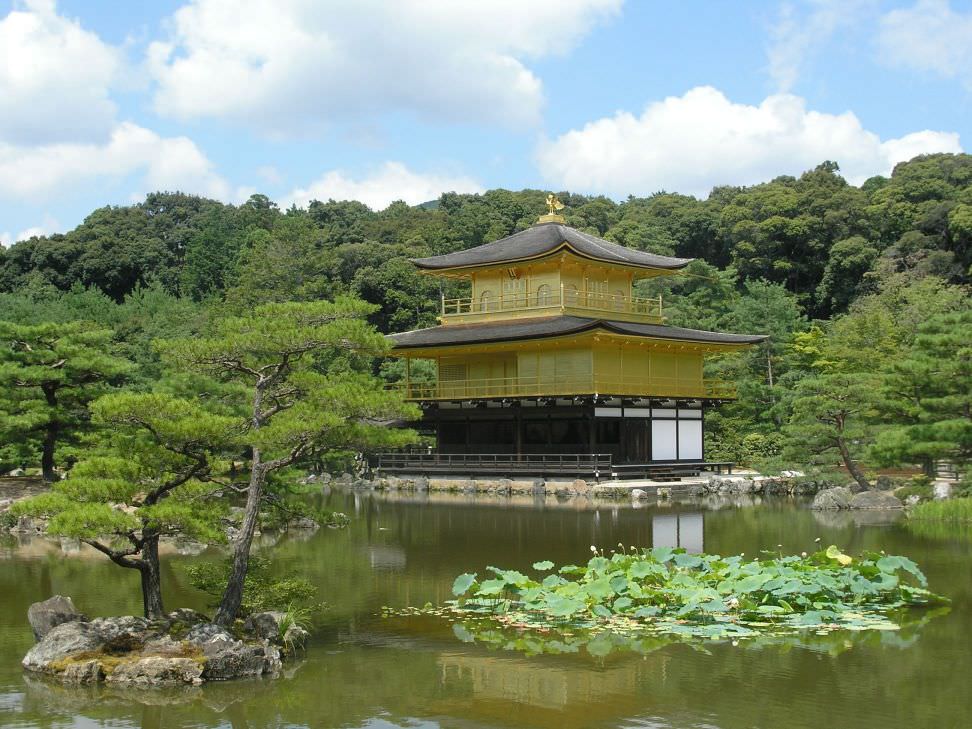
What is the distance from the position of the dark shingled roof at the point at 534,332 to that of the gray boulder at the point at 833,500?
7.97m

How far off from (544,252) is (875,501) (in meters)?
13.3

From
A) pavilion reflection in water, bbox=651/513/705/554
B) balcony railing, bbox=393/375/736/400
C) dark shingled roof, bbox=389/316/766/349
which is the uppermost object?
dark shingled roof, bbox=389/316/766/349

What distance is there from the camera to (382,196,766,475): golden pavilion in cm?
3136

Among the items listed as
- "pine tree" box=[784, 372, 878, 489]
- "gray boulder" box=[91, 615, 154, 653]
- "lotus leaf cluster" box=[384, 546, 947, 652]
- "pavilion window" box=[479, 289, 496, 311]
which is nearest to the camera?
"gray boulder" box=[91, 615, 154, 653]

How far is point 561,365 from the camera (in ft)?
105

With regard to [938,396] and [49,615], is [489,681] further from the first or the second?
[938,396]

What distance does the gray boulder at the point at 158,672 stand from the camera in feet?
29.3

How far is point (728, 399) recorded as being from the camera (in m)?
34.0

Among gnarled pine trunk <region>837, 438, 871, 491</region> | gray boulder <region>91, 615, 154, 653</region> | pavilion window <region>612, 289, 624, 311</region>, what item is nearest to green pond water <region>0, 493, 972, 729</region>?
gray boulder <region>91, 615, 154, 653</region>

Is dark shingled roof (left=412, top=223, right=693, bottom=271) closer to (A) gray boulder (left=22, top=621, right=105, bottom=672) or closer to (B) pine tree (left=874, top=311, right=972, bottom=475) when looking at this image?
(B) pine tree (left=874, top=311, right=972, bottom=475)

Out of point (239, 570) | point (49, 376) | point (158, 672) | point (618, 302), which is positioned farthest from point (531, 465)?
point (158, 672)

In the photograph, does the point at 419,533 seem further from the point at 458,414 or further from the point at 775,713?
the point at 458,414

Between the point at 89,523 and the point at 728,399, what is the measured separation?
27226mm

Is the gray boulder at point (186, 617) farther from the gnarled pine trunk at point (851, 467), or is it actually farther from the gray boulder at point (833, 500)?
the gnarled pine trunk at point (851, 467)
